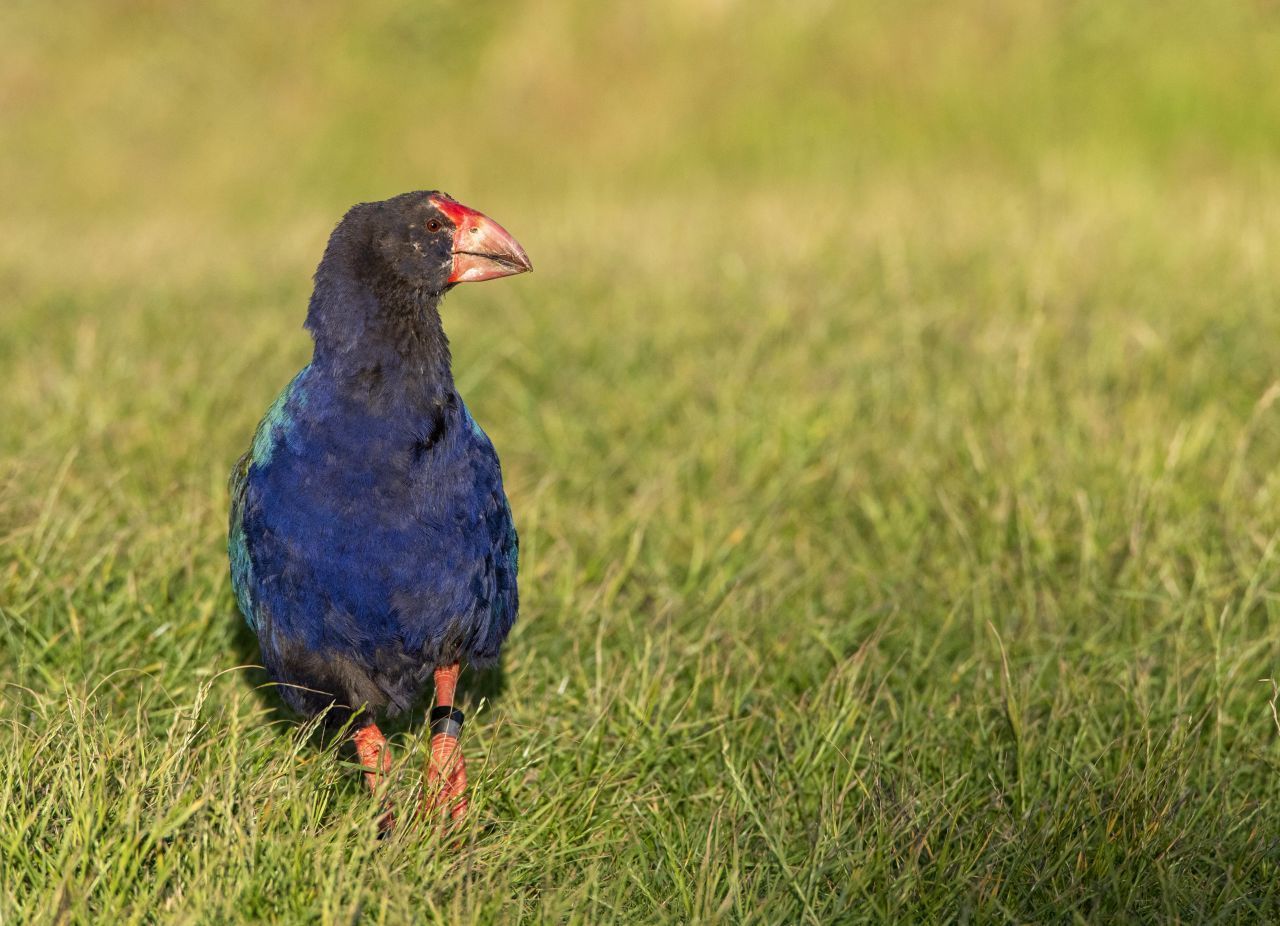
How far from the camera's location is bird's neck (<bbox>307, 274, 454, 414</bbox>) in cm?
296

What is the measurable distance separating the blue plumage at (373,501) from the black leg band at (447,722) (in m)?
0.09

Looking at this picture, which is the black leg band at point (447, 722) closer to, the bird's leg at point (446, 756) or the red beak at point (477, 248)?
the bird's leg at point (446, 756)

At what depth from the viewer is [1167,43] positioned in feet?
35.2

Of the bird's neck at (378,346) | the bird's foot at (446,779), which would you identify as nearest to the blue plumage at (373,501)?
the bird's neck at (378,346)

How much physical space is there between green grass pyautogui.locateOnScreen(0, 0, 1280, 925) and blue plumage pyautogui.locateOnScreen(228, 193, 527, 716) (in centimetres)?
20

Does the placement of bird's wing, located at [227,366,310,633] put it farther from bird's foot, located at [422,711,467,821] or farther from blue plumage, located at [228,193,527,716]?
bird's foot, located at [422,711,467,821]

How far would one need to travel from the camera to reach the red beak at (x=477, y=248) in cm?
312

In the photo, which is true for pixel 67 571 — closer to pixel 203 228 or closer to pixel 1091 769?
pixel 1091 769

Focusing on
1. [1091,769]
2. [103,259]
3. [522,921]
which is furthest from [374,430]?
[103,259]

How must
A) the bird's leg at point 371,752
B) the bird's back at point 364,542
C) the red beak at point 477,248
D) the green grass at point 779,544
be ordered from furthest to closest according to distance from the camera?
the red beak at point 477,248, the bird's leg at point 371,752, the bird's back at point 364,542, the green grass at point 779,544

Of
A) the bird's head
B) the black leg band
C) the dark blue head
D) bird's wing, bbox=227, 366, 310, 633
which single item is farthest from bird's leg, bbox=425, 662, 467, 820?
the bird's head

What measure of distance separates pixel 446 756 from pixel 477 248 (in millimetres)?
1098

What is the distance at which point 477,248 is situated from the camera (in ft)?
10.3

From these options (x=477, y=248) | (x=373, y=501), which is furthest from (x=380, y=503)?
(x=477, y=248)
